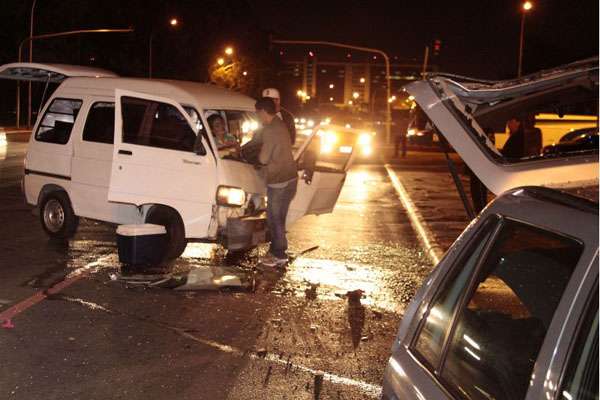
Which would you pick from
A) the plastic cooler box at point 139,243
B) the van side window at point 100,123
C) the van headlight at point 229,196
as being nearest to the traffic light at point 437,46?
the van side window at point 100,123

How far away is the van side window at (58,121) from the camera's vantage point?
11.3 m

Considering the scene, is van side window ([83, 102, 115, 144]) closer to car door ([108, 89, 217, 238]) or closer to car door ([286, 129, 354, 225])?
car door ([108, 89, 217, 238])

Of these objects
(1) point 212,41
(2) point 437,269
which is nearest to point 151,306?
(2) point 437,269

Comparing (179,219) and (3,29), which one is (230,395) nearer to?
(179,219)

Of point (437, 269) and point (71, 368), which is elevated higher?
point (437, 269)

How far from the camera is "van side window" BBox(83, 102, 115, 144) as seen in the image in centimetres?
1085

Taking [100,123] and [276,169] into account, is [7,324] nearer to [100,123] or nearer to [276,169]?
[276,169]

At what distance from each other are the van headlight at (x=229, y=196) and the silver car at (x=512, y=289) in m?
6.44

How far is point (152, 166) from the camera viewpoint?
33.2ft

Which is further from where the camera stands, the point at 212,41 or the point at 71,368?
the point at 212,41

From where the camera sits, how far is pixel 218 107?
10844 millimetres

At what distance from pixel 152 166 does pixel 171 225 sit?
0.73 meters

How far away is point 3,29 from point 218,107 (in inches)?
2171

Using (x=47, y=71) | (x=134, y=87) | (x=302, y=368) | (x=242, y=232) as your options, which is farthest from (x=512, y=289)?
(x=47, y=71)
